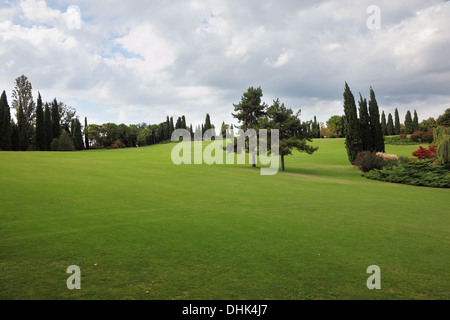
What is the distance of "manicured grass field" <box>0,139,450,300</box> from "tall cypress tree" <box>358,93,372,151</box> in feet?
106

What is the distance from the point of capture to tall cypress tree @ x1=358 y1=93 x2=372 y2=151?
42.5 m

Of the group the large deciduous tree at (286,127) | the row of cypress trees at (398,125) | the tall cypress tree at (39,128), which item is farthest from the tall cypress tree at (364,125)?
the tall cypress tree at (39,128)

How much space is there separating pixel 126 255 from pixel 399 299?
19.1 feet

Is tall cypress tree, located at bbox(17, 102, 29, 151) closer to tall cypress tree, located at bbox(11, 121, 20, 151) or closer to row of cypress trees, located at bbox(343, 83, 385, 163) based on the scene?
tall cypress tree, located at bbox(11, 121, 20, 151)

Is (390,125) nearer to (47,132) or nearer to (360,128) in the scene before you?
(360,128)

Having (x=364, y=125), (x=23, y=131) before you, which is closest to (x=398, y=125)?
(x=364, y=125)

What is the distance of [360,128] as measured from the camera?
139ft

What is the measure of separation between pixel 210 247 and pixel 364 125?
43374 mm

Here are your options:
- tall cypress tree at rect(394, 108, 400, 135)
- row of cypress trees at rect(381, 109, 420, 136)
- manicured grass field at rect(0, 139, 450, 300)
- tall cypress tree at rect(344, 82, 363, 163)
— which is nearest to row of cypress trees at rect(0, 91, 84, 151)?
manicured grass field at rect(0, 139, 450, 300)

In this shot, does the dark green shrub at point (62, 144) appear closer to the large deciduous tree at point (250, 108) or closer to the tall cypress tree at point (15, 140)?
the tall cypress tree at point (15, 140)

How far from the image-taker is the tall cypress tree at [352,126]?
4159 cm
